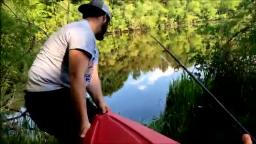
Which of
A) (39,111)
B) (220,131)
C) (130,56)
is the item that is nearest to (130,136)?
(39,111)

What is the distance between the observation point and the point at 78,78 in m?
2.91

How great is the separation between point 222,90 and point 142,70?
17367 millimetres

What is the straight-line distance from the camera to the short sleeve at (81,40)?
2941 millimetres

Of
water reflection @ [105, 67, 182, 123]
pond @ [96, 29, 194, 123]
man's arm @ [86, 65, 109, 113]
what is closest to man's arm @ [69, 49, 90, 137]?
man's arm @ [86, 65, 109, 113]

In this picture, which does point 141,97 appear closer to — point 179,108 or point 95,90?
Result: point 179,108

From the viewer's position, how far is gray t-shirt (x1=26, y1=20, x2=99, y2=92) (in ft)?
9.91

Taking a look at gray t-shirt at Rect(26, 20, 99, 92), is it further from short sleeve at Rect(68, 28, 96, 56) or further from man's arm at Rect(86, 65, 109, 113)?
man's arm at Rect(86, 65, 109, 113)

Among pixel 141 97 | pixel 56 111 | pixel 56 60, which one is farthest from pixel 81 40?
pixel 141 97

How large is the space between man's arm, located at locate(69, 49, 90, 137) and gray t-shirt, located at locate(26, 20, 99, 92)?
0.09m

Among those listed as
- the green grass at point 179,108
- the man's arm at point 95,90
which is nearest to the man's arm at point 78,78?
the man's arm at point 95,90

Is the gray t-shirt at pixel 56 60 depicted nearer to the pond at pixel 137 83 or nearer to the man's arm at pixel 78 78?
the man's arm at pixel 78 78

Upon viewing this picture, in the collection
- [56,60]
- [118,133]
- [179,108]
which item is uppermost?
[56,60]

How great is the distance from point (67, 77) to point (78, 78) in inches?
8.0

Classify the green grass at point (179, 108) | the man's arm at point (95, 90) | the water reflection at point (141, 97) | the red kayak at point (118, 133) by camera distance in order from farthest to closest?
the water reflection at point (141, 97) < the green grass at point (179, 108) < the man's arm at point (95, 90) < the red kayak at point (118, 133)
